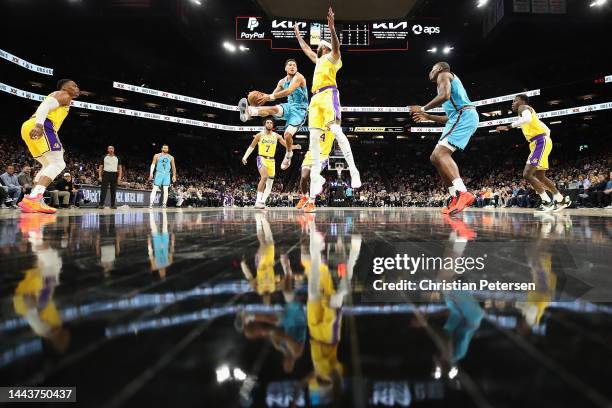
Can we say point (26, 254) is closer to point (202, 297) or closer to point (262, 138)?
point (202, 297)

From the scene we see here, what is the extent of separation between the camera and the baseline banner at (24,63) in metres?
18.8

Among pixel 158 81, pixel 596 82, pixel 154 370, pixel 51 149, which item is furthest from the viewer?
pixel 158 81

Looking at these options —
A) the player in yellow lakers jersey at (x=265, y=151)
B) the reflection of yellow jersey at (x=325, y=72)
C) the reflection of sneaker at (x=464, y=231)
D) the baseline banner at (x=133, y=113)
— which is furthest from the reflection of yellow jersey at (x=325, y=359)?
the baseline banner at (x=133, y=113)

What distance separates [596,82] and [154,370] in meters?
31.9

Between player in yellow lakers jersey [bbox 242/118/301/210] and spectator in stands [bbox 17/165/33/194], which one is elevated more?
player in yellow lakers jersey [bbox 242/118/301/210]

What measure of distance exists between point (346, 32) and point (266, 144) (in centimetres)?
1357

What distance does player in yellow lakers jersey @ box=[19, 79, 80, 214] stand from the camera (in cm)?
446

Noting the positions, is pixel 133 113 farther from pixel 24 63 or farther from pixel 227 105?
pixel 227 105

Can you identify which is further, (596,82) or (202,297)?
(596,82)

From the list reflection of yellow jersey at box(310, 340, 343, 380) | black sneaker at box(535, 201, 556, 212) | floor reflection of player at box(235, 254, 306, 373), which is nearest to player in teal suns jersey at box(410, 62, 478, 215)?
black sneaker at box(535, 201, 556, 212)

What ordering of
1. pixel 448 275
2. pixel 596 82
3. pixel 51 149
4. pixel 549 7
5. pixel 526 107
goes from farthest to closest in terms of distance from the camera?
1. pixel 596 82
2. pixel 549 7
3. pixel 526 107
4. pixel 51 149
5. pixel 448 275

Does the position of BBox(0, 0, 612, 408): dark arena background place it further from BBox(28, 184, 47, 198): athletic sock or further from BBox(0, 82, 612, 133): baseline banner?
BBox(0, 82, 612, 133): baseline banner

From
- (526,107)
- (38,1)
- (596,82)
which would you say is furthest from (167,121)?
(596,82)

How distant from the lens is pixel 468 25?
21109 mm
